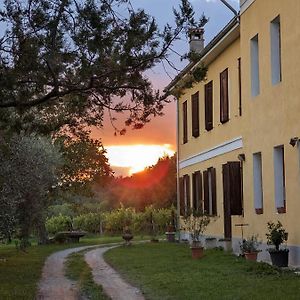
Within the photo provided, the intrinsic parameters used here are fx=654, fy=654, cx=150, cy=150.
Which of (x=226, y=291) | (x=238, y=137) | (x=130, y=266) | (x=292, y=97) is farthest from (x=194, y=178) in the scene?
(x=226, y=291)

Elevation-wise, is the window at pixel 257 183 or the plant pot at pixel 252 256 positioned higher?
the window at pixel 257 183

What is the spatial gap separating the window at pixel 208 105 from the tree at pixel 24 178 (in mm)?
5841

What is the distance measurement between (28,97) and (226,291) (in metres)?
5.04

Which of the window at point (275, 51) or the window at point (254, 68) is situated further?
the window at point (254, 68)

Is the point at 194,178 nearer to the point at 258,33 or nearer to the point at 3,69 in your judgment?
the point at 258,33

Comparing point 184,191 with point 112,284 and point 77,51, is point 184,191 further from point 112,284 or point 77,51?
point 77,51

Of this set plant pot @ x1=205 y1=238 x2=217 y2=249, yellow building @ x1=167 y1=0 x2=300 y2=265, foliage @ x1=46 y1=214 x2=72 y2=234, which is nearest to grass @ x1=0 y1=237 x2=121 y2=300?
yellow building @ x1=167 y1=0 x2=300 y2=265

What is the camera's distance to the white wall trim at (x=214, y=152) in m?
19.5

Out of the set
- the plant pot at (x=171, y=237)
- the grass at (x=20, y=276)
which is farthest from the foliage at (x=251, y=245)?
the plant pot at (x=171, y=237)

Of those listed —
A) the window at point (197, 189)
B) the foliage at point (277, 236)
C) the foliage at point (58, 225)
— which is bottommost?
the foliage at point (277, 236)

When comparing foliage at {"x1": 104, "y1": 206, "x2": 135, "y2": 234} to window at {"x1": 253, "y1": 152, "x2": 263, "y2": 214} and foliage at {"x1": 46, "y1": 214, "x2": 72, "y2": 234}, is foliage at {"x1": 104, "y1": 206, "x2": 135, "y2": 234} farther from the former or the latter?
window at {"x1": 253, "y1": 152, "x2": 263, "y2": 214}

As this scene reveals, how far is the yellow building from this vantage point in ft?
48.3

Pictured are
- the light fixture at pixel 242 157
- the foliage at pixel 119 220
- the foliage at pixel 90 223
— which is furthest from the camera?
the foliage at pixel 90 223

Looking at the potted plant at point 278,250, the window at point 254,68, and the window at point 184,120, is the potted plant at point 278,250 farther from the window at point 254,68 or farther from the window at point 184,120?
the window at point 184,120
